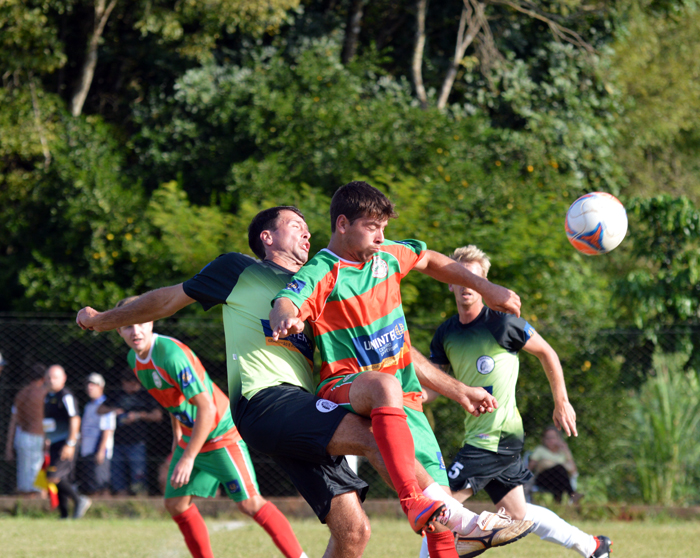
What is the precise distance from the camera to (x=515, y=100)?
13.0 meters

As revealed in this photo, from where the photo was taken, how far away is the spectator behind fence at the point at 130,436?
9133mm

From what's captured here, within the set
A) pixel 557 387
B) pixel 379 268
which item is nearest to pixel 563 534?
pixel 557 387

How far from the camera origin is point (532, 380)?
8797mm

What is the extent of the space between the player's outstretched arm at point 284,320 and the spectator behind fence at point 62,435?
6.66m

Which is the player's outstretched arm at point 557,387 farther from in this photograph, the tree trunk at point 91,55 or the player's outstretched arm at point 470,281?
the tree trunk at point 91,55

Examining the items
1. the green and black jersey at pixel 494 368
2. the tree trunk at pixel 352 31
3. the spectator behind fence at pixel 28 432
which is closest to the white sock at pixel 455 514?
the green and black jersey at pixel 494 368

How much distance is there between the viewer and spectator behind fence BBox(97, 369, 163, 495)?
30.0 feet

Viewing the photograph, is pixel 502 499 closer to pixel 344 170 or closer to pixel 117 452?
pixel 117 452

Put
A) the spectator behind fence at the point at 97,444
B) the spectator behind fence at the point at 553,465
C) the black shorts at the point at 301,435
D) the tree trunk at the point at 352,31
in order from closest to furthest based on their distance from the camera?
the black shorts at the point at 301,435
the spectator behind fence at the point at 553,465
the spectator behind fence at the point at 97,444
the tree trunk at the point at 352,31

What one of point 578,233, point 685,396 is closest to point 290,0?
point 685,396

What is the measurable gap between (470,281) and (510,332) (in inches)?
57.4

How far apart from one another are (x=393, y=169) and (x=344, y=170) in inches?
42.0

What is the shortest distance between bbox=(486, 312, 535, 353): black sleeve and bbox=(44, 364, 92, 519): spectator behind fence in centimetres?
578

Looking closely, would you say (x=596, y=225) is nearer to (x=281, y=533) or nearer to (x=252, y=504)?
(x=281, y=533)
